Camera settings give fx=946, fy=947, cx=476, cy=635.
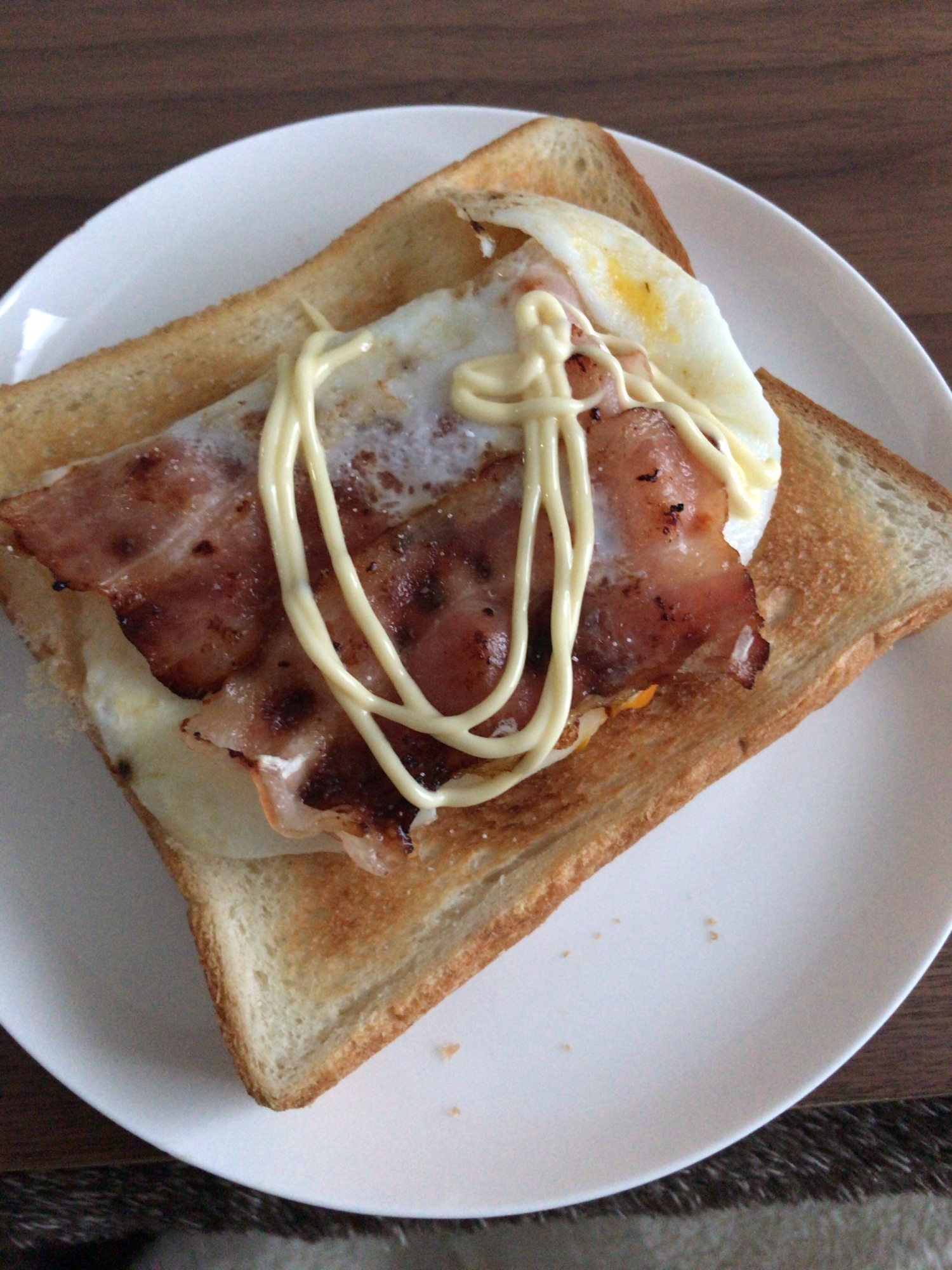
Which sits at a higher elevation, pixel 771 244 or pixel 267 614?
pixel 771 244

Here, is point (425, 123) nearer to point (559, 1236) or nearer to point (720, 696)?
point (720, 696)

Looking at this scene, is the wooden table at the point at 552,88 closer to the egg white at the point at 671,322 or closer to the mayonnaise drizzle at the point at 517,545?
the egg white at the point at 671,322

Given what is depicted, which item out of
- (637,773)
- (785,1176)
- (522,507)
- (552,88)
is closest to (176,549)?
(522,507)

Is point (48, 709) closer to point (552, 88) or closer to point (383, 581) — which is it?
point (383, 581)

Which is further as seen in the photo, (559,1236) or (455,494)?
(559,1236)

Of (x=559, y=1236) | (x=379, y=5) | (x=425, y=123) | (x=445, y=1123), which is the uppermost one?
(x=379, y=5)

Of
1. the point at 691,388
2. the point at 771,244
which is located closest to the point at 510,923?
the point at 691,388
